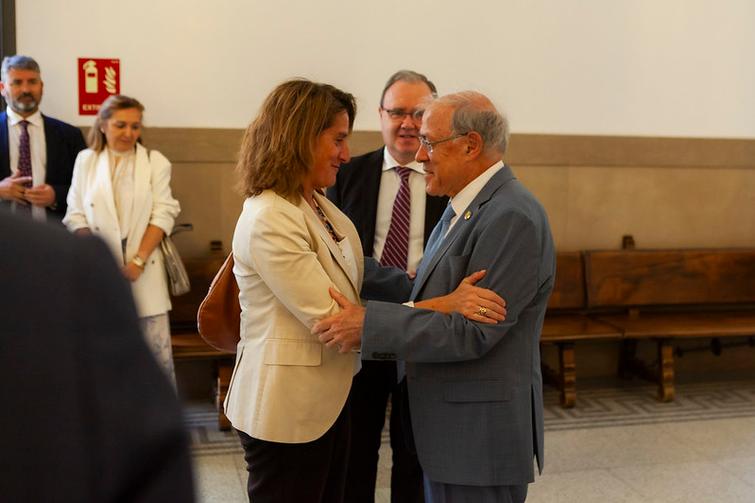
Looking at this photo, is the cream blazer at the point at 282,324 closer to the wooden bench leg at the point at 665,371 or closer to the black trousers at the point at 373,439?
the black trousers at the point at 373,439

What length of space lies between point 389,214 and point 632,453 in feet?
7.15

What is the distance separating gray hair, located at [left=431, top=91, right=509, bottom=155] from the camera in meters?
2.40

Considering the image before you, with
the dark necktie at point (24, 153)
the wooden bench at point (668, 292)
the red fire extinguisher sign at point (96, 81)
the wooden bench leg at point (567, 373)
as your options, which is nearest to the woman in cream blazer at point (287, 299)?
the dark necktie at point (24, 153)

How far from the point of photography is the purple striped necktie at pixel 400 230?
339cm

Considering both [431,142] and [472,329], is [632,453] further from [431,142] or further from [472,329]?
[431,142]

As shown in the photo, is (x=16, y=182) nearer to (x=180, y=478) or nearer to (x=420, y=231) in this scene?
(x=420, y=231)

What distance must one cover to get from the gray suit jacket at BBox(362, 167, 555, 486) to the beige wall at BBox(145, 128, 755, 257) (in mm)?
3241

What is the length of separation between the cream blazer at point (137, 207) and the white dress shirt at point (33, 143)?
0.25 m

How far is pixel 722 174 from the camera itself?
6383mm

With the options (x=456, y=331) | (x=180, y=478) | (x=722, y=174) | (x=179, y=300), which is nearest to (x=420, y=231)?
(x=456, y=331)

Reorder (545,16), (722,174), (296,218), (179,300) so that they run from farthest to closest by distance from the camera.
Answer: (722,174)
(545,16)
(179,300)
(296,218)

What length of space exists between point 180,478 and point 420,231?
2841 mm

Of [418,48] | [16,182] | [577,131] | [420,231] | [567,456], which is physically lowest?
[567,456]

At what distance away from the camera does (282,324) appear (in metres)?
2.34
